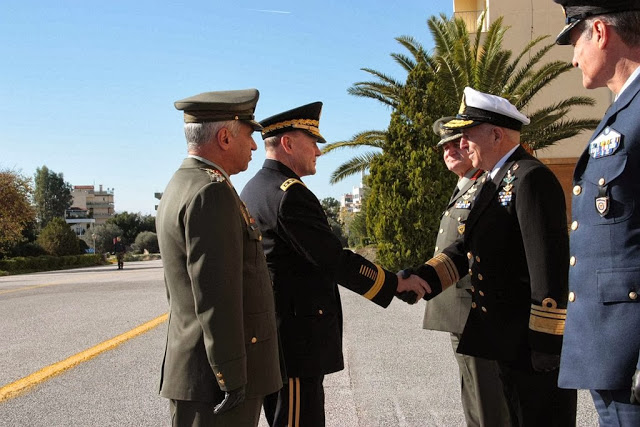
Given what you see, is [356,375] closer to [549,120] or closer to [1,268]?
[549,120]

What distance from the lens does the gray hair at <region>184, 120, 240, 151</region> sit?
2889 mm

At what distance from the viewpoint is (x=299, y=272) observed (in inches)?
137

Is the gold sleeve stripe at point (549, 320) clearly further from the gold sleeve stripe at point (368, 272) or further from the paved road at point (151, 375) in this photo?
the paved road at point (151, 375)

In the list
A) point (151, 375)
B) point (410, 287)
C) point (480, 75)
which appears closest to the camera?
point (410, 287)

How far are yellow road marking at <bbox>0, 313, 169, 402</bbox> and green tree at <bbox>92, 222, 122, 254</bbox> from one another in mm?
92004

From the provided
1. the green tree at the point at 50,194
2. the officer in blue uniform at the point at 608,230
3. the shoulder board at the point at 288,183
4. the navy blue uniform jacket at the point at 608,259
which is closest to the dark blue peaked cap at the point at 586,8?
the officer in blue uniform at the point at 608,230

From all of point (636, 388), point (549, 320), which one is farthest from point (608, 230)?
point (549, 320)

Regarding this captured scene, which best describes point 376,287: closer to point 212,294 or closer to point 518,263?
point 518,263

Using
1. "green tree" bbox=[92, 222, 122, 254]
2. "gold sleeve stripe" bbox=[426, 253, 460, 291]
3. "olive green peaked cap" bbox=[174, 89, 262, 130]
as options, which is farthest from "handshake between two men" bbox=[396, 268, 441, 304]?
"green tree" bbox=[92, 222, 122, 254]

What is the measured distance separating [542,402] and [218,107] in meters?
1.89

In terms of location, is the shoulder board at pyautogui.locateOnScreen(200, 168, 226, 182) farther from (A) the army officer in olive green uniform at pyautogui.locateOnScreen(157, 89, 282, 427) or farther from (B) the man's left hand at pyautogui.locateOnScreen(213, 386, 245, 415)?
(B) the man's left hand at pyautogui.locateOnScreen(213, 386, 245, 415)

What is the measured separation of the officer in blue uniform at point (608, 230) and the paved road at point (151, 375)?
8.85 ft

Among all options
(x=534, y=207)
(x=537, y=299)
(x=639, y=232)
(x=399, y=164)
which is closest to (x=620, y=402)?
(x=639, y=232)

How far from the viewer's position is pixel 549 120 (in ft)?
65.9
